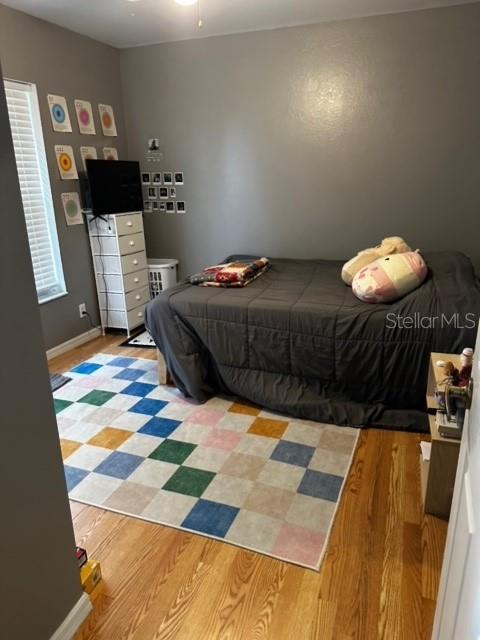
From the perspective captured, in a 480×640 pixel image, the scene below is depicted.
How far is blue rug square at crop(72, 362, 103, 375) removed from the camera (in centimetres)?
Result: 333

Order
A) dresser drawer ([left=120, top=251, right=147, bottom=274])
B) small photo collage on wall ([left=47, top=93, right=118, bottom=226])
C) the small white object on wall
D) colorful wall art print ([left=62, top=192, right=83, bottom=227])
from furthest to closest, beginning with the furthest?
the small white object on wall → dresser drawer ([left=120, top=251, right=147, bottom=274]) → colorful wall art print ([left=62, top=192, right=83, bottom=227]) → small photo collage on wall ([left=47, top=93, right=118, bottom=226])

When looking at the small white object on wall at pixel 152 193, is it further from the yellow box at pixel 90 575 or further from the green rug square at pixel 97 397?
the yellow box at pixel 90 575

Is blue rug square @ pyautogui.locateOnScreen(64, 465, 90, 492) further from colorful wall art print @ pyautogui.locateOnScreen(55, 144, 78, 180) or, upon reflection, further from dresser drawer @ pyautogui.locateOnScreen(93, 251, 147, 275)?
colorful wall art print @ pyautogui.locateOnScreen(55, 144, 78, 180)

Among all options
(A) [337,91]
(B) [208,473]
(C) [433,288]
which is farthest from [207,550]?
(A) [337,91]

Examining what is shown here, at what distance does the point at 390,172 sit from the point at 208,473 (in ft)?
9.20

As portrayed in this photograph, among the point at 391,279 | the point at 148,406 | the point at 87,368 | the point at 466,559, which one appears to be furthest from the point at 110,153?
the point at 466,559

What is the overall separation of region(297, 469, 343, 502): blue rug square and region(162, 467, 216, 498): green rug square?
44 centimetres

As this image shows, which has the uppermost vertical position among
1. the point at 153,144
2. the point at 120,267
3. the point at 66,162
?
the point at 153,144

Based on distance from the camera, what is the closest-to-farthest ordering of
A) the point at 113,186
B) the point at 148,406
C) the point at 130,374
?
the point at 148,406 < the point at 130,374 < the point at 113,186

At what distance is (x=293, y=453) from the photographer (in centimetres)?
227

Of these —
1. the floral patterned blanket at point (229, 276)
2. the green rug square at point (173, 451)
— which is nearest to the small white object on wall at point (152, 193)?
the floral patterned blanket at point (229, 276)

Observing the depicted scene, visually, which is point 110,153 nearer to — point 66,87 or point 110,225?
point 66,87

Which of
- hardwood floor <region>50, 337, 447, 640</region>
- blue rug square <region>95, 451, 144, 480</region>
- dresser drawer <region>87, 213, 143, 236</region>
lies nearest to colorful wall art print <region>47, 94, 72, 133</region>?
dresser drawer <region>87, 213, 143, 236</region>

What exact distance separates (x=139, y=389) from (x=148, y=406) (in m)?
0.26
